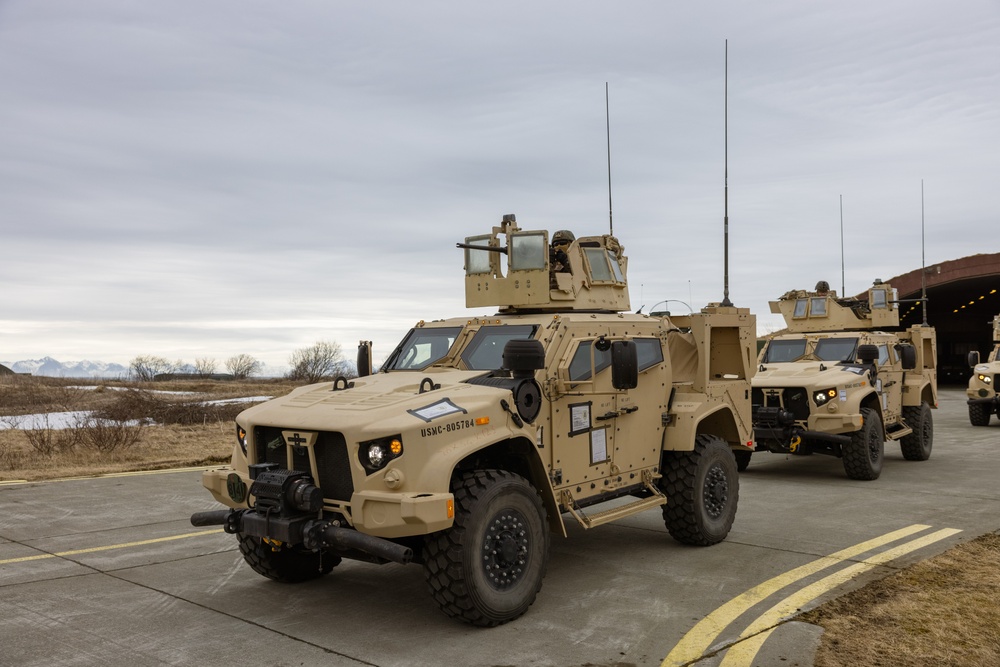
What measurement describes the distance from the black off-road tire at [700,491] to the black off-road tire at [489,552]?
2.24 meters

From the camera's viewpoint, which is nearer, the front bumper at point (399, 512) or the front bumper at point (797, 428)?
the front bumper at point (399, 512)

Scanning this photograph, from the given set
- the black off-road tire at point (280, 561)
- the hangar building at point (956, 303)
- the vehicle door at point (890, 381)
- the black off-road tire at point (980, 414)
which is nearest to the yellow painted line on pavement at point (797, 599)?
the black off-road tire at point (280, 561)

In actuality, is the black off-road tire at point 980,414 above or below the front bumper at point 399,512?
below

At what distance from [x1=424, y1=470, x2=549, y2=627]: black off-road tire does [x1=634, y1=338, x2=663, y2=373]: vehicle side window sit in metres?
2.21

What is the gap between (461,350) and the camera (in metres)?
7.61

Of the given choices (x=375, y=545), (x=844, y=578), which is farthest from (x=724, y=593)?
(x=375, y=545)

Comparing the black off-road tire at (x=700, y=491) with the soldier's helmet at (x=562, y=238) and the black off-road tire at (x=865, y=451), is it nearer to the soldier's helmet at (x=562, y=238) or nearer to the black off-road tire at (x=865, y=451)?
the soldier's helmet at (x=562, y=238)

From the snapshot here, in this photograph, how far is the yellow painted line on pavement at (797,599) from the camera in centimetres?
533

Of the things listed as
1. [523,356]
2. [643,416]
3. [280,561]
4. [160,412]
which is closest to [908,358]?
[643,416]

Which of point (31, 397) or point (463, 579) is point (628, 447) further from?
point (31, 397)

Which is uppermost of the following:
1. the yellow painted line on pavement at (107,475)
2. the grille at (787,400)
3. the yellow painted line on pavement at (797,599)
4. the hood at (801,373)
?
the hood at (801,373)

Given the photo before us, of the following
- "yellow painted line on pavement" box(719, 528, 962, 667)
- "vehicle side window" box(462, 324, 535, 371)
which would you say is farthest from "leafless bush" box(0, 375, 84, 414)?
"yellow painted line on pavement" box(719, 528, 962, 667)

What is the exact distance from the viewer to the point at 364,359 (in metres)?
8.33

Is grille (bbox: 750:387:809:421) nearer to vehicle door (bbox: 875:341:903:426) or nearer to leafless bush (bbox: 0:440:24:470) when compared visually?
vehicle door (bbox: 875:341:903:426)
